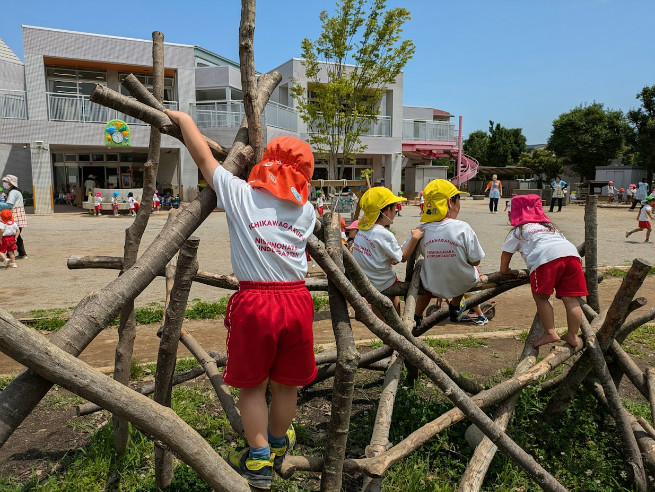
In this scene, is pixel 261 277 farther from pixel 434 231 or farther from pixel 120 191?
pixel 120 191

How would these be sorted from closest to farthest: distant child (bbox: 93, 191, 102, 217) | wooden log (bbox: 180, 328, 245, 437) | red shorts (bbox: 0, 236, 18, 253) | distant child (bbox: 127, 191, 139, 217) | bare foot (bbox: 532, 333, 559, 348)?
1. wooden log (bbox: 180, 328, 245, 437)
2. bare foot (bbox: 532, 333, 559, 348)
3. red shorts (bbox: 0, 236, 18, 253)
4. distant child (bbox: 93, 191, 102, 217)
5. distant child (bbox: 127, 191, 139, 217)

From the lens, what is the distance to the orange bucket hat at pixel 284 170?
2199mm

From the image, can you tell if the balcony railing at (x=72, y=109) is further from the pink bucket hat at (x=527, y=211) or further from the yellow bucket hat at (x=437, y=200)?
the pink bucket hat at (x=527, y=211)

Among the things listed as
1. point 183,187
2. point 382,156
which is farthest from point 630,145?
point 183,187

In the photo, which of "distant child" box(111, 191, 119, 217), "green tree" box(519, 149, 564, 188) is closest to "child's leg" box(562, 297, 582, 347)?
"distant child" box(111, 191, 119, 217)

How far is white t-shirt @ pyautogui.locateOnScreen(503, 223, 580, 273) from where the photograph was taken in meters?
3.81

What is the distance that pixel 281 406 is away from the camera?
2.32 m

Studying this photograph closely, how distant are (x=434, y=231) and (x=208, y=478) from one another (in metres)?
2.92

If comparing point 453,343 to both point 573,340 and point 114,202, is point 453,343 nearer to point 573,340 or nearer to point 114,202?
point 573,340

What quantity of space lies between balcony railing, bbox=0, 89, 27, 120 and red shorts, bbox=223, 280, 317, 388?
2328 centimetres

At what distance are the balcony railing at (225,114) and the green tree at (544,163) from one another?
2578cm

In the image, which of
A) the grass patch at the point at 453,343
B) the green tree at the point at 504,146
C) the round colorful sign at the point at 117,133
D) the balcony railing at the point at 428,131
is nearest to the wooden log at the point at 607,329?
the grass patch at the point at 453,343

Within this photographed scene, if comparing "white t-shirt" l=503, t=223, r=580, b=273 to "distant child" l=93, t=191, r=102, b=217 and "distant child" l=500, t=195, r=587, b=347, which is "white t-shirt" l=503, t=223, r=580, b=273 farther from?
"distant child" l=93, t=191, r=102, b=217

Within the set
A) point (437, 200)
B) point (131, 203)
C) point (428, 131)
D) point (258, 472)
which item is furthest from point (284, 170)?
point (428, 131)
